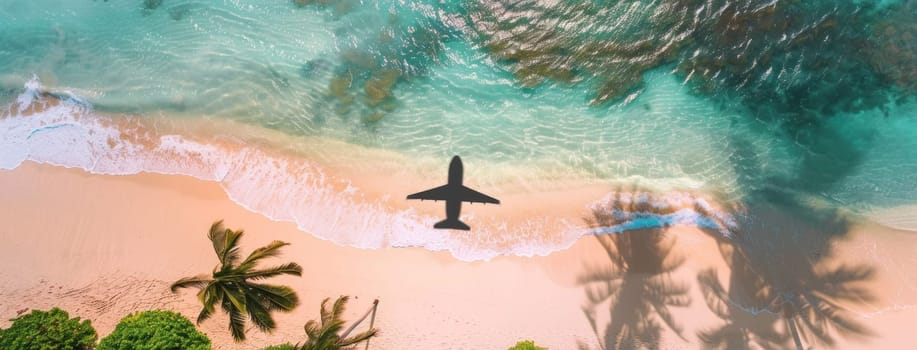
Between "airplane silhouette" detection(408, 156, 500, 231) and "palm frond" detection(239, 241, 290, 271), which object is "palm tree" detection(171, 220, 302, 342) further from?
"airplane silhouette" detection(408, 156, 500, 231)

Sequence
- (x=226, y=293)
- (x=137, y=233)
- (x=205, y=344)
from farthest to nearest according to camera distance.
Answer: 1. (x=137, y=233)
2. (x=205, y=344)
3. (x=226, y=293)

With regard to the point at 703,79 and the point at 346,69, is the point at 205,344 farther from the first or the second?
the point at 703,79

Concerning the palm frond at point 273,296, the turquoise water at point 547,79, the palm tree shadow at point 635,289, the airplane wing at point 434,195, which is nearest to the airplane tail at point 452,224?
the airplane wing at point 434,195

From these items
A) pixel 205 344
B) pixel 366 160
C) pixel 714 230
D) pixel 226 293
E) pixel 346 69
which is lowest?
pixel 205 344

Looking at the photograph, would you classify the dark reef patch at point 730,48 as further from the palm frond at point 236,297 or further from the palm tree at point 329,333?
the palm frond at point 236,297

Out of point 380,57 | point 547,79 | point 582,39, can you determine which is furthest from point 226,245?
point 582,39

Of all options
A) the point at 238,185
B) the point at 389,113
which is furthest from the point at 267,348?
the point at 389,113

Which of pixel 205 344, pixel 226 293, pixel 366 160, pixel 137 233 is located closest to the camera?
pixel 226 293
